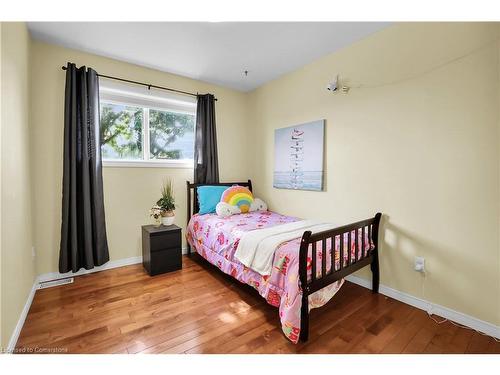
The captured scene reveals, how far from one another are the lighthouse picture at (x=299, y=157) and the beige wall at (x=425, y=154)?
4.6 inches

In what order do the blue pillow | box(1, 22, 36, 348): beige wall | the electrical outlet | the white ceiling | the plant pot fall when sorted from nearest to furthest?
box(1, 22, 36, 348): beige wall < the electrical outlet < the white ceiling < the plant pot < the blue pillow

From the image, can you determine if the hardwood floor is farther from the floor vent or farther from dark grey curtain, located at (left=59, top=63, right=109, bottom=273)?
dark grey curtain, located at (left=59, top=63, right=109, bottom=273)

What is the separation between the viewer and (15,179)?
170cm

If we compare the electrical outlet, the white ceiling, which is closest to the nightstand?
the white ceiling

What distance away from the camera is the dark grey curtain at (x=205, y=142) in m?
3.29

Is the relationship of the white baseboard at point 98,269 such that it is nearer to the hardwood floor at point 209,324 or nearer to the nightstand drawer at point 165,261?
the hardwood floor at point 209,324

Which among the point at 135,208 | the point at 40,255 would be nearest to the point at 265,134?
the point at 135,208

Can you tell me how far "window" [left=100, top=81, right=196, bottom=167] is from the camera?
9.18ft

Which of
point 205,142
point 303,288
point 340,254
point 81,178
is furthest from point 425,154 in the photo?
point 81,178

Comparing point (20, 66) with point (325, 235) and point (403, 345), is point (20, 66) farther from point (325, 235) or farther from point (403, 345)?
point (403, 345)

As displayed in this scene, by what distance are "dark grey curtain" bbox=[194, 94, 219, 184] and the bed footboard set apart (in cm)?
201

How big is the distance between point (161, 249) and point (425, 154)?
108 inches

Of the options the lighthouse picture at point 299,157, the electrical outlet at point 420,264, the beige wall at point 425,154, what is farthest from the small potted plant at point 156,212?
the electrical outlet at point 420,264

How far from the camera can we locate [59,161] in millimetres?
2463
